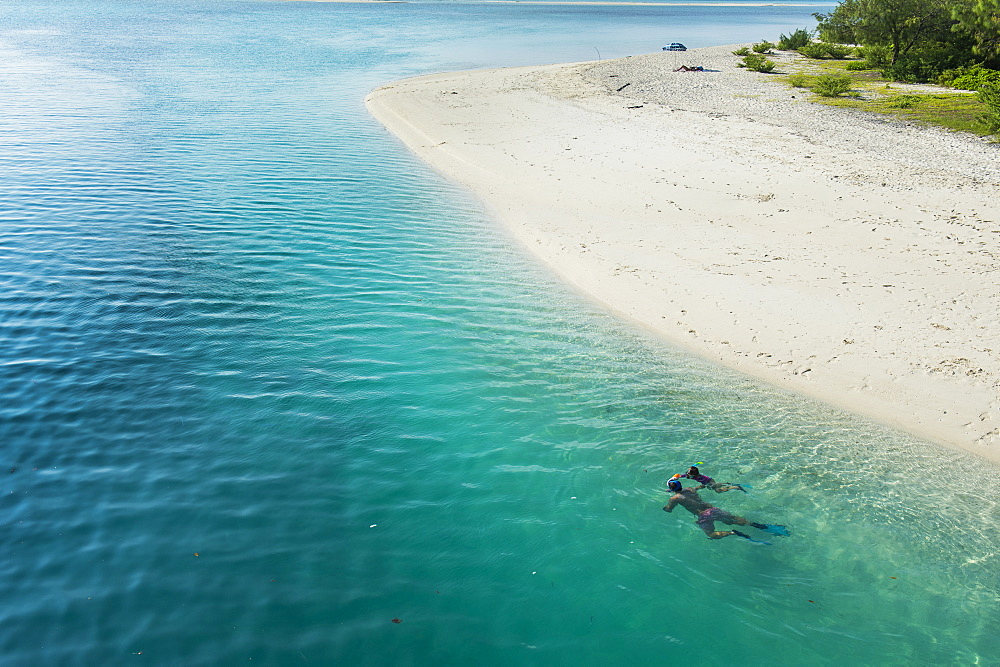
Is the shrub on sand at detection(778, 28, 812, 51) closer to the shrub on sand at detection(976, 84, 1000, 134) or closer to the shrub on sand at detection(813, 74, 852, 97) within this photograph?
the shrub on sand at detection(813, 74, 852, 97)

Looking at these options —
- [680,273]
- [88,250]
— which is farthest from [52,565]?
[680,273]

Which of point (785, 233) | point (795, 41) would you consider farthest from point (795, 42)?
point (785, 233)

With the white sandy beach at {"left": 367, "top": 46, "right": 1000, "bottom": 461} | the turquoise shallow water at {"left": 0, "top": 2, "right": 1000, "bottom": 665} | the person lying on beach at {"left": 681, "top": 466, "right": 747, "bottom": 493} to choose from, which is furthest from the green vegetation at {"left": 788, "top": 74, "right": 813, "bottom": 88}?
the person lying on beach at {"left": 681, "top": 466, "right": 747, "bottom": 493}

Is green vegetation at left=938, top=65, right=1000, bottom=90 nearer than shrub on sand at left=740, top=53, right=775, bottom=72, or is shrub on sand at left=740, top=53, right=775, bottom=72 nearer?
green vegetation at left=938, top=65, right=1000, bottom=90

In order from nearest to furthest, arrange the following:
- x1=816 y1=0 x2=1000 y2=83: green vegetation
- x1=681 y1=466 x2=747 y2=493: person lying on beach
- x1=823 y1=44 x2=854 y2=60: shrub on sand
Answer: x1=681 y1=466 x2=747 y2=493: person lying on beach < x1=816 y1=0 x2=1000 y2=83: green vegetation < x1=823 y1=44 x2=854 y2=60: shrub on sand

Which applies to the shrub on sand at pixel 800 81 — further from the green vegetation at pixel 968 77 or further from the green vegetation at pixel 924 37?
the green vegetation at pixel 968 77

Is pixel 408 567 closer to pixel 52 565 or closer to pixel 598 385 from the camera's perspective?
pixel 52 565
